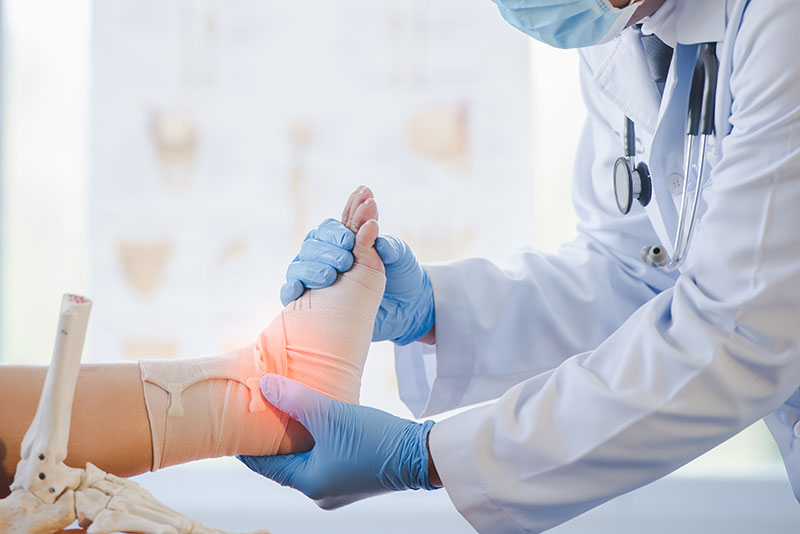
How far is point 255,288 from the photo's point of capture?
2389 millimetres

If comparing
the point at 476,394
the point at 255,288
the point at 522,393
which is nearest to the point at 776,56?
the point at 522,393

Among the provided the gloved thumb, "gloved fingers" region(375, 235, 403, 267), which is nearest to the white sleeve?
"gloved fingers" region(375, 235, 403, 267)

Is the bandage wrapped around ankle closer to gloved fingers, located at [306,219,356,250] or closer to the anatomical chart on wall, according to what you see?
Answer: gloved fingers, located at [306,219,356,250]

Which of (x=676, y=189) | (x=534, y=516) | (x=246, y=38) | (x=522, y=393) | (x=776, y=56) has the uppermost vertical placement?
(x=246, y=38)

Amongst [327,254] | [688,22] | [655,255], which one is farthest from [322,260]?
[688,22]

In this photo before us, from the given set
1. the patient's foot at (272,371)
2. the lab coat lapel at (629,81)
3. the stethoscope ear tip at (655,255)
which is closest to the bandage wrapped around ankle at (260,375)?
the patient's foot at (272,371)

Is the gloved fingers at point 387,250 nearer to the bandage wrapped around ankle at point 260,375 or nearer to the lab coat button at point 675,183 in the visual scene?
the bandage wrapped around ankle at point 260,375

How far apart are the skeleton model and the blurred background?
1.54m

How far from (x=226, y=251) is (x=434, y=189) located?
2.23 feet

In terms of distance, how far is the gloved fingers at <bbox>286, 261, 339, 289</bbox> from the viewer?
1229 millimetres

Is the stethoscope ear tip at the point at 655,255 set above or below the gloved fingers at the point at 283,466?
above

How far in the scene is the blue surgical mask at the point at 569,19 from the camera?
1.16 meters

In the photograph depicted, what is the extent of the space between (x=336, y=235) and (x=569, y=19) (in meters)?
0.50

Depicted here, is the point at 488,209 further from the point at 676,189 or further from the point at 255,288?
the point at 676,189
